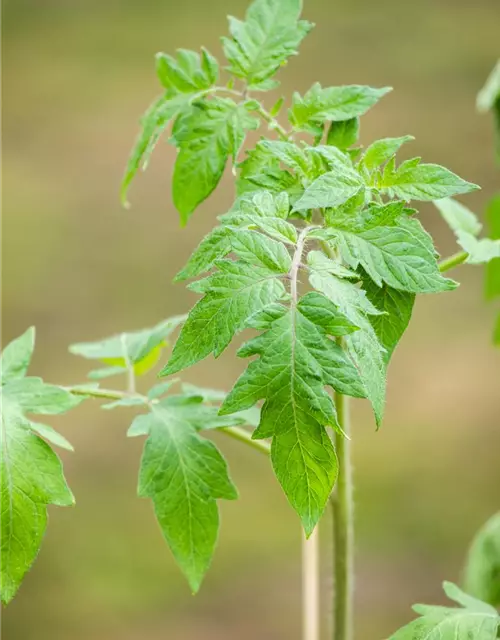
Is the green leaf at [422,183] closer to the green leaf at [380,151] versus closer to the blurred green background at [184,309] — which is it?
the green leaf at [380,151]

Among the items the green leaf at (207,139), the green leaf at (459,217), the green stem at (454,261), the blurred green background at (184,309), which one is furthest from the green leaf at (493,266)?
the blurred green background at (184,309)

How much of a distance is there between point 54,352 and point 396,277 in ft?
5.99

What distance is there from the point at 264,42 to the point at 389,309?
230 mm

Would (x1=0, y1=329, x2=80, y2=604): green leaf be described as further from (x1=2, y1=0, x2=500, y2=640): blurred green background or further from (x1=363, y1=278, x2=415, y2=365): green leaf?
(x1=2, y1=0, x2=500, y2=640): blurred green background

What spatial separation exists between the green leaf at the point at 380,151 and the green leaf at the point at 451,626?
30 cm

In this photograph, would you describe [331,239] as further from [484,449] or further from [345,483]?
[484,449]

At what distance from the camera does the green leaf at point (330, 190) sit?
1.51ft

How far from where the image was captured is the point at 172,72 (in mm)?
609

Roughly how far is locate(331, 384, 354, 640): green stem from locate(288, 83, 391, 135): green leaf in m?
0.18

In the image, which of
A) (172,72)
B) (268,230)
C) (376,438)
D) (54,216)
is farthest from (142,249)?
(268,230)

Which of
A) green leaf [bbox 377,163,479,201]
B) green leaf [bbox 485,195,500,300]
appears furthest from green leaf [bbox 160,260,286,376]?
green leaf [bbox 485,195,500,300]

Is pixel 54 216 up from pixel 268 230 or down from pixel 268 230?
up

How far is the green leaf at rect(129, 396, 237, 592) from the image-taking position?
1.91 feet

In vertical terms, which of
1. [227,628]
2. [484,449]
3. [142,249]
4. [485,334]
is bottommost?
[227,628]
